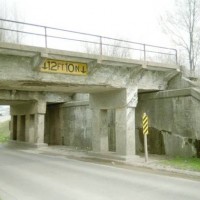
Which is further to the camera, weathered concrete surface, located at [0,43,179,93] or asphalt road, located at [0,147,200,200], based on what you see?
weathered concrete surface, located at [0,43,179,93]

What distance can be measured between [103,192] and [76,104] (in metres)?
18.8

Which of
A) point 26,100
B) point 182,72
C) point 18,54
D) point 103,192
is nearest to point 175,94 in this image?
point 182,72

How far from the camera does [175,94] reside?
18.2 m

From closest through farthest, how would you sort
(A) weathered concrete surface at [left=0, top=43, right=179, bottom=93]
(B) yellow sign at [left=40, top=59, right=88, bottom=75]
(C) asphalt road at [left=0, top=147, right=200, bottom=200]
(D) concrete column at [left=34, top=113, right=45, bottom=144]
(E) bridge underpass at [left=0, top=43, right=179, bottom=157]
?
(C) asphalt road at [left=0, top=147, right=200, bottom=200]
(A) weathered concrete surface at [left=0, top=43, right=179, bottom=93]
(E) bridge underpass at [left=0, top=43, right=179, bottom=157]
(B) yellow sign at [left=40, top=59, right=88, bottom=75]
(D) concrete column at [left=34, top=113, right=45, bottom=144]

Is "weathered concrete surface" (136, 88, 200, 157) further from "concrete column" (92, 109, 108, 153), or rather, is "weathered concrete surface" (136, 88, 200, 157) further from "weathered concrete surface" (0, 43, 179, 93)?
"concrete column" (92, 109, 108, 153)

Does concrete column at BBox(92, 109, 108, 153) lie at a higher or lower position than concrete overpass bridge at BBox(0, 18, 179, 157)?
lower

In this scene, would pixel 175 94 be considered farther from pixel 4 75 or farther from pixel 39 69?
pixel 4 75

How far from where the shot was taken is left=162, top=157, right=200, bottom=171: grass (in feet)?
45.7

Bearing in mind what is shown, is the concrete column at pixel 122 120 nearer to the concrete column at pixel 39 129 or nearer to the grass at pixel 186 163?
the grass at pixel 186 163

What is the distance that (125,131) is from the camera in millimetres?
18172

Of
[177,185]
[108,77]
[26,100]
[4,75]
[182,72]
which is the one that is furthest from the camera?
[26,100]

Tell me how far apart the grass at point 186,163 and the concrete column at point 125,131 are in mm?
2650

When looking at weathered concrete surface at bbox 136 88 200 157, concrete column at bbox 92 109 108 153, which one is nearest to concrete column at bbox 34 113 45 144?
concrete column at bbox 92 109 108 153

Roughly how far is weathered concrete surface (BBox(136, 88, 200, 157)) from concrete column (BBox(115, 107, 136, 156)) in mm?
1839
